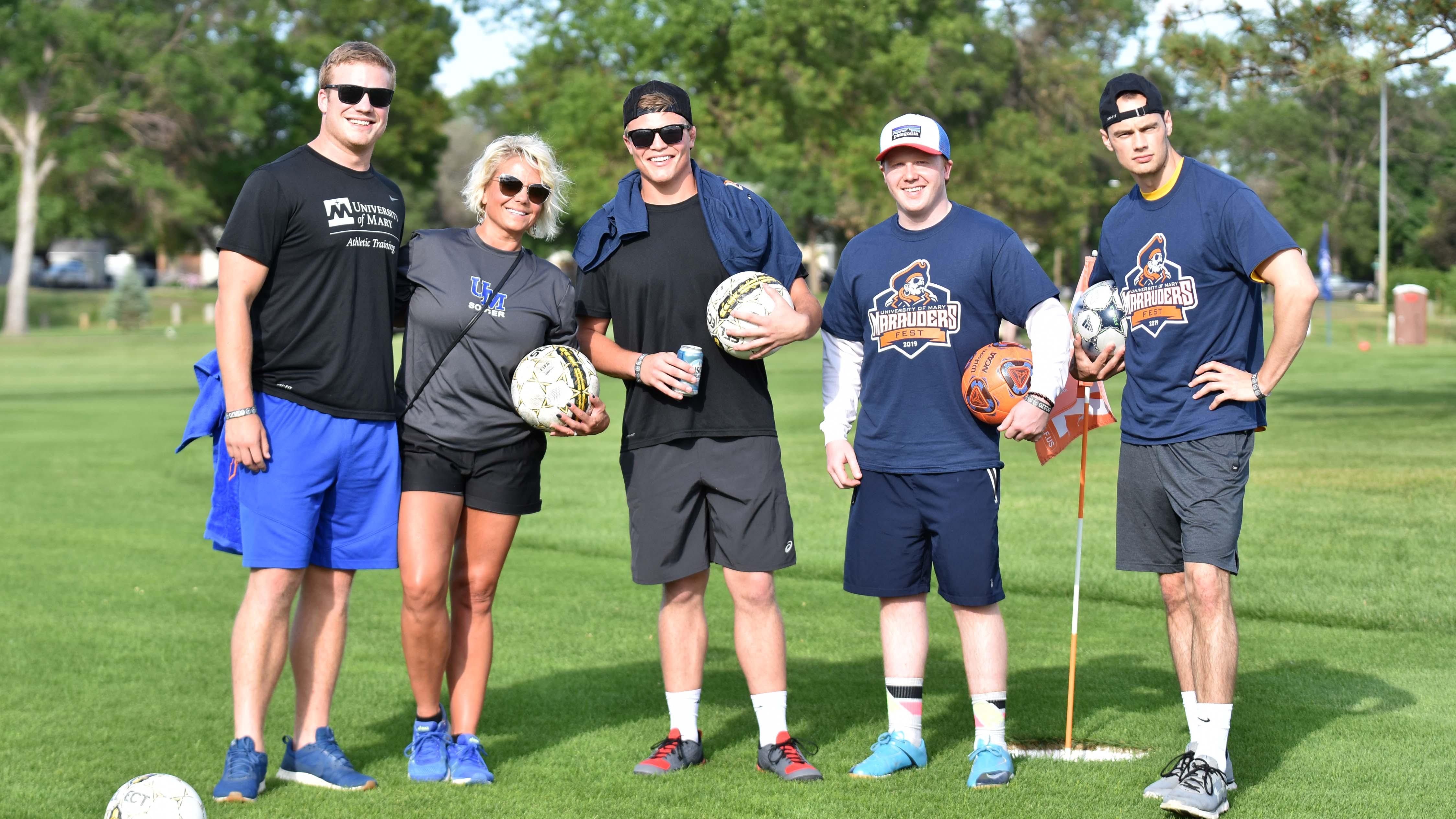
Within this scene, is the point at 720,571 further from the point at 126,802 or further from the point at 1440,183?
the point at 1440,183

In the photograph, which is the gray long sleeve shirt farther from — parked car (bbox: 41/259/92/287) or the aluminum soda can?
parked car (bbox: 41/259/92/287)

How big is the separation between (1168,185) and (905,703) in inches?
88.6

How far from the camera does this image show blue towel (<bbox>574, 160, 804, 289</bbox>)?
5496mm

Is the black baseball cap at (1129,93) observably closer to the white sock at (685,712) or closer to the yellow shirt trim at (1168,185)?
the yellow shirt trim at (1168,185)

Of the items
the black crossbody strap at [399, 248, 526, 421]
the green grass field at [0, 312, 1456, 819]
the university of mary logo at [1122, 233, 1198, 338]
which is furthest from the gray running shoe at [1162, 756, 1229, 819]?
the black crossbody strap at [399, 248, 526, 421]

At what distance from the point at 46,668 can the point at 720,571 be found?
4.85 m

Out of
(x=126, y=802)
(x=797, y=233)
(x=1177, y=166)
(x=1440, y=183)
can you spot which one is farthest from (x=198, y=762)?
(x=797, y=233)

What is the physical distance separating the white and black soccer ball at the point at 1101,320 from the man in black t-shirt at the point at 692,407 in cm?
109

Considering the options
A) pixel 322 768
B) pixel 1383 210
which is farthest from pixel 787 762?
pixel 1383 210

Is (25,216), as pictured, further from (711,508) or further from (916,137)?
(916,137)

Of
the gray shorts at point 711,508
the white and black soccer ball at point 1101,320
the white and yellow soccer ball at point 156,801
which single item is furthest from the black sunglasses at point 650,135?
the white and yellow soccer ball at point 156,801

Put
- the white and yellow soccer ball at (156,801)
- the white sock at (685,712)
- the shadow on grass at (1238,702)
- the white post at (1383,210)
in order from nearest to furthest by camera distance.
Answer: the white and yellow soccer ball at (156,801)
the white sock at (685,712)
the shadow on grass at (1238,702)
the white post at (1383,210)

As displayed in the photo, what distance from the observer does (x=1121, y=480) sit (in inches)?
218

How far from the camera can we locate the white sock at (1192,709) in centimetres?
521
